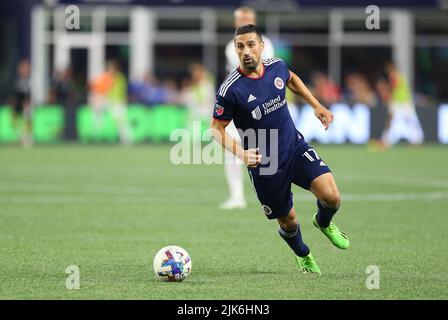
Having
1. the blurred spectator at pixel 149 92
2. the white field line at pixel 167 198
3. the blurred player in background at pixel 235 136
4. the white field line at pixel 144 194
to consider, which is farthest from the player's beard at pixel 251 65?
the blurred spectator at pixel 149 92

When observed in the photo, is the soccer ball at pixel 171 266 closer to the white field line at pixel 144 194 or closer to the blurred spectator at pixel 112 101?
the white field line at pixel 144 194

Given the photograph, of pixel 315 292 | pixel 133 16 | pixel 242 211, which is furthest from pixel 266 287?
pixel 133 16

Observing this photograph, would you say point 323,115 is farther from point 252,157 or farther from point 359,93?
point 359,93

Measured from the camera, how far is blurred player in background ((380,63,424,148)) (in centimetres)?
3272

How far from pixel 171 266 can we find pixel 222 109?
152 cm

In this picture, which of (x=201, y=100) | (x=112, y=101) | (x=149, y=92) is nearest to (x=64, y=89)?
(x=149, y=92)

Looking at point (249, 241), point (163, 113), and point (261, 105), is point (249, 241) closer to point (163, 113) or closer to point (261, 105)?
point (261, 105)

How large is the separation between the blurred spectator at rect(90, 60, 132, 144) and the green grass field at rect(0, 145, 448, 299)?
8686mm

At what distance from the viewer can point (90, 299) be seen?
863 cm

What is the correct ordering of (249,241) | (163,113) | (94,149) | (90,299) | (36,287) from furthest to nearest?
(163,113) < (94,149) < (249,241) < (36,287) < (90,299)

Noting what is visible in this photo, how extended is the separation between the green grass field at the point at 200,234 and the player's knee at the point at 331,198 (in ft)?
2.15

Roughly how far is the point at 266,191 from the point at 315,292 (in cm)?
149

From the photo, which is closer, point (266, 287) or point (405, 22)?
point (266, 287)

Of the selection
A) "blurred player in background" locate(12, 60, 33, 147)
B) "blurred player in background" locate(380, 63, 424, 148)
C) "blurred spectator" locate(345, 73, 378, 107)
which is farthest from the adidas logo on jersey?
"blurred spectator" locate(345, 73, 378, 107)
